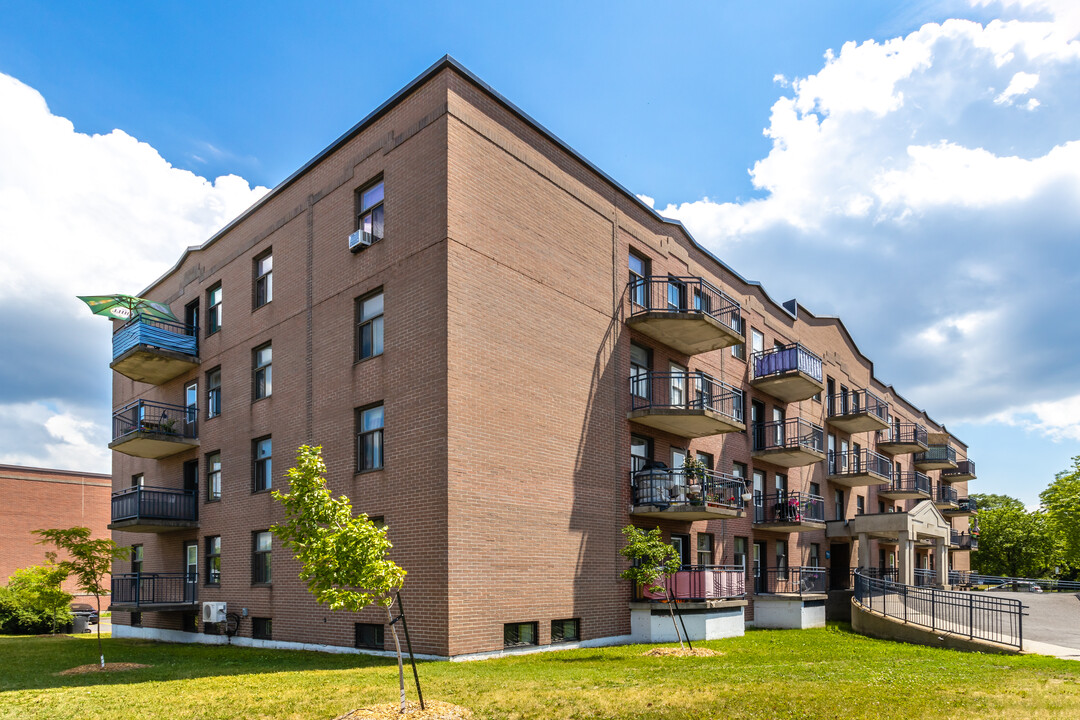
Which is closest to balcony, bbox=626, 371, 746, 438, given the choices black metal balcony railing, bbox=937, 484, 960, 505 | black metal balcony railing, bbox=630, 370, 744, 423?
black metal balcony railing, bbox=630, 370, 744, 423

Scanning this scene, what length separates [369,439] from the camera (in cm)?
1903

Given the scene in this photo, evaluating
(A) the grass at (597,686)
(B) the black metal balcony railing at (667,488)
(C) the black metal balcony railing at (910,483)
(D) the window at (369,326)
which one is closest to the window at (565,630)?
(A) the grass at (597,686)

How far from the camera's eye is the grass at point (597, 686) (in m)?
10.4

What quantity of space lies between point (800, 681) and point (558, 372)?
9318mm

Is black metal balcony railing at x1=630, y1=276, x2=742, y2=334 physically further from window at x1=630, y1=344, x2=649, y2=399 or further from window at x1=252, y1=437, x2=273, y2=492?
window at x1=252, y1=437, x2=273, y2=492

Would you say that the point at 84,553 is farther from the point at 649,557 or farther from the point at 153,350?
the point at 649,557

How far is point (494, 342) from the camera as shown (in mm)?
18031

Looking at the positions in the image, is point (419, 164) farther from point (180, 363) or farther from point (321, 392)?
point (180, 363)

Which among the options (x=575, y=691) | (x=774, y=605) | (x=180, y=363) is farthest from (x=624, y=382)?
(x=180, y=363)

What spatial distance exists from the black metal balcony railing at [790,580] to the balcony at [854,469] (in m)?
6.98

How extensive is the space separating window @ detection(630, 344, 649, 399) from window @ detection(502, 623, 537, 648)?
24.7 feet

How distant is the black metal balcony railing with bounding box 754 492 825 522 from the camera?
1102 inches

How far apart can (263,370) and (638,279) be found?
Result: 37.1 ft

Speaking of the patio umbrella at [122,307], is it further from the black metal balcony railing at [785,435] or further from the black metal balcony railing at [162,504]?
the black metal balcony railing at [785,435]
